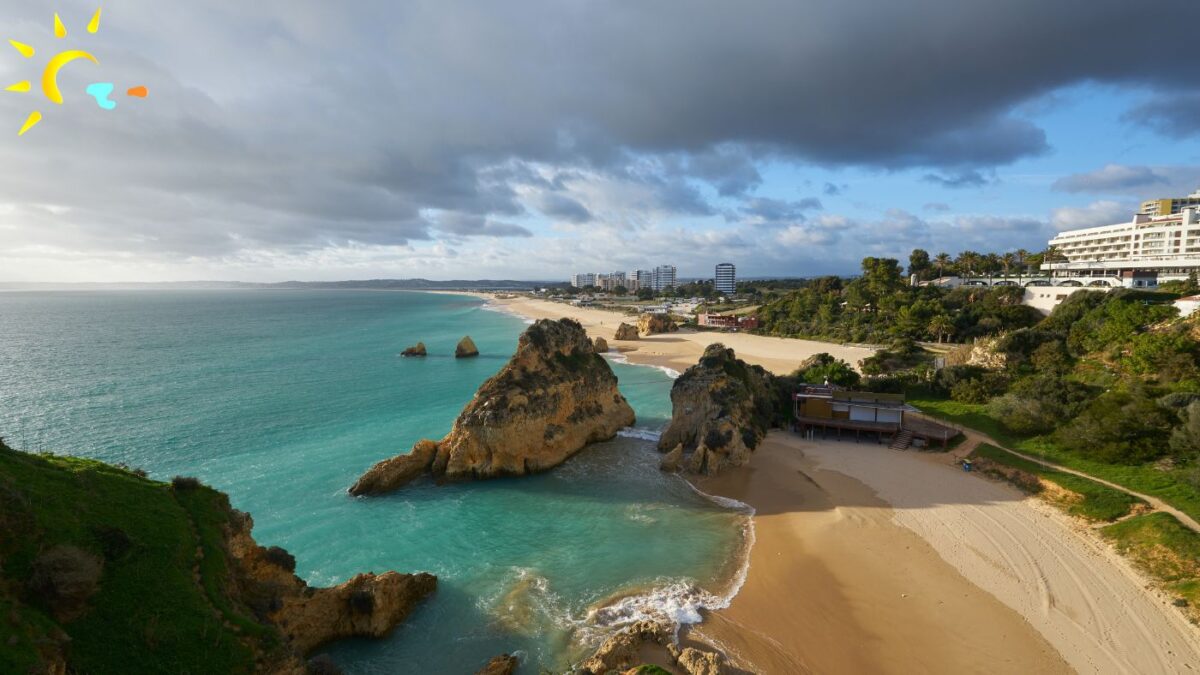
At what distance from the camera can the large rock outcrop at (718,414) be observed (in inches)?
1098

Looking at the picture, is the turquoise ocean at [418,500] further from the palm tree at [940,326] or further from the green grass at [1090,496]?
the palm tree at [940,326]

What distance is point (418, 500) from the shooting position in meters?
24.6

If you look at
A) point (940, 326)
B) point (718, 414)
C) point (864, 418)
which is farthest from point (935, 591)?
point (940, 326)

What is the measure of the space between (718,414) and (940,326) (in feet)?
135

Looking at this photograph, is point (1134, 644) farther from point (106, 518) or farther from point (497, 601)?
point (106, 518)

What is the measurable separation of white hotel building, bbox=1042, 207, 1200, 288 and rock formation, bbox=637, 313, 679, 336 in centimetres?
5283

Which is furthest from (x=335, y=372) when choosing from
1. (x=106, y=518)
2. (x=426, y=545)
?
(x=106, y=518)

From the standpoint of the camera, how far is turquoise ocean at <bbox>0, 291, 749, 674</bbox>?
16.3 meters

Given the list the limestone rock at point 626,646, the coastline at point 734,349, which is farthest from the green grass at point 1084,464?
the limestone rock at point 626,646

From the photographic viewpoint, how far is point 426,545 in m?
20.8

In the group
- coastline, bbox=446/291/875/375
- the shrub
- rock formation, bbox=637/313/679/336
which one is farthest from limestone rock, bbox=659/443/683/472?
rock formation, bbox=637/313/679/336

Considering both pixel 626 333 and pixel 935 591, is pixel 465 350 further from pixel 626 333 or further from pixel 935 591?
pixel 935 591

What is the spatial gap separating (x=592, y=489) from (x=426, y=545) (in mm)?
8482

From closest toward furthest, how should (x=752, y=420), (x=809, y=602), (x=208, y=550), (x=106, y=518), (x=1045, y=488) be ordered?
(x=106, y=518), (x=208, y=550), (x=809, y=602), (x=1045, y=488), (x=752, y=420)
